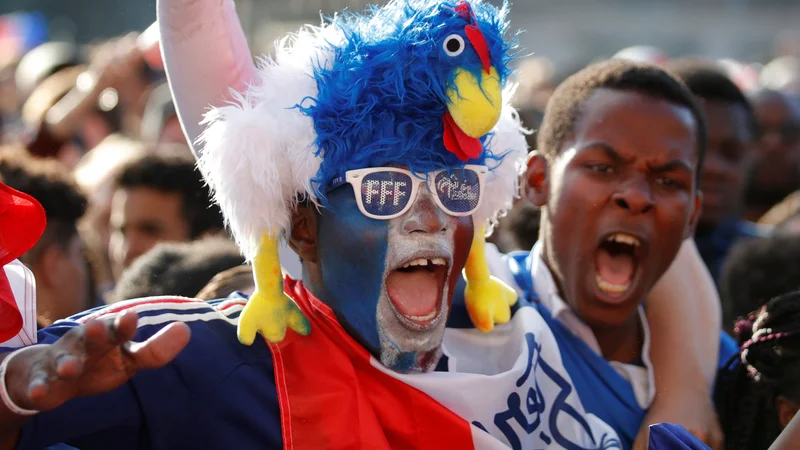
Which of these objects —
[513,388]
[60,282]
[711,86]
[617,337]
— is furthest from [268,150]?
[711,86]

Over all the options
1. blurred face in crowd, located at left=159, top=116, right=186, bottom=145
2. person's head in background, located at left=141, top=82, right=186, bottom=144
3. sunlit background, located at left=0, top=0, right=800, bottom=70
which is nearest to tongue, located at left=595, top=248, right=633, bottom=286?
person's head in background, located at left=141, top=82, right=186, bottom=144

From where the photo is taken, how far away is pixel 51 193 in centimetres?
444

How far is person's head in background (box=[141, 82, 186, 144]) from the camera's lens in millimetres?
6684

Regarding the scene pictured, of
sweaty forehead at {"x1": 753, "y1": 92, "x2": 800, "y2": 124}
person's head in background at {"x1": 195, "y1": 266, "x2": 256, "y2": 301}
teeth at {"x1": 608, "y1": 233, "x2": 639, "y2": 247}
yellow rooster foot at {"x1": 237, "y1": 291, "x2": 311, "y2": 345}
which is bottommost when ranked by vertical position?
person's head in background at {"x1": 195, "y1": 266, "x2": 256, "y2": 301}

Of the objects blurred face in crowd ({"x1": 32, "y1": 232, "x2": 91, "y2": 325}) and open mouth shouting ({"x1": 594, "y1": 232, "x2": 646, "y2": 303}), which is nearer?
open mouth shouting ({"x1": 594, "y1": 232, "x2": 646, "y2": 303})

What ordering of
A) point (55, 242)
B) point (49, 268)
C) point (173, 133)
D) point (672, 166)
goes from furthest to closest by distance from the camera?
point (173, 133) < point (55, 242) < point (49, 268) < point (672, 166)

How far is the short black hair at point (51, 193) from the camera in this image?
4.38 meters

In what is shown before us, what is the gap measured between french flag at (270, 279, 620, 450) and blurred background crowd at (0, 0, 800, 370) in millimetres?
834

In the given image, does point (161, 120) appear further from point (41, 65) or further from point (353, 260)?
point (353, 260)

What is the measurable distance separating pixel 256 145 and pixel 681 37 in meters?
19.0

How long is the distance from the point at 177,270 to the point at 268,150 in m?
1.64

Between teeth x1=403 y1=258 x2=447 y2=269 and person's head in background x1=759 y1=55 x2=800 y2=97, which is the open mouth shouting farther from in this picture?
person's head in background x1=759 y1=55 x2=800 y2=97

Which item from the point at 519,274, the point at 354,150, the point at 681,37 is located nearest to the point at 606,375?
the point at 519,274

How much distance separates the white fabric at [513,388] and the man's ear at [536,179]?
508 mm
